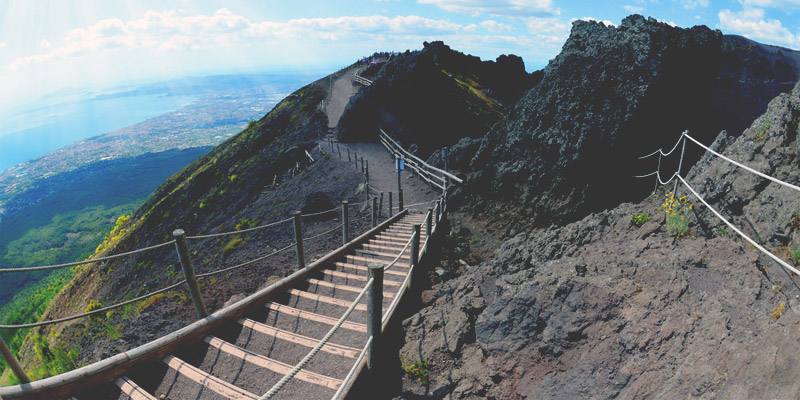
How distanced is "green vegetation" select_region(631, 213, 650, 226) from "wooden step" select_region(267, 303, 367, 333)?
408 cm

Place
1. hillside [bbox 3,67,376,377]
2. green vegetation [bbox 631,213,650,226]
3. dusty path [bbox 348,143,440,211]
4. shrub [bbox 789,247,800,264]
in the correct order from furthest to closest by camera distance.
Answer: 1. dusty path [bbox 348,143,440,211]
2. hillside [bbox 3,67,376,377]
3. green vegetation [bbox 631,213,650,226]
4. shrub [bbox 789,247,800,264]

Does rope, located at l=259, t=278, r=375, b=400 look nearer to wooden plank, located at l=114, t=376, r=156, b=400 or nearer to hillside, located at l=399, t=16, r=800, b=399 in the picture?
hillside, located at l=399, t=16, r=800, b=399

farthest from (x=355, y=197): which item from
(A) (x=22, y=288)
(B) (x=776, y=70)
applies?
(A) (x=22, y=288)

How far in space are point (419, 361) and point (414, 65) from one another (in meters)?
27.3

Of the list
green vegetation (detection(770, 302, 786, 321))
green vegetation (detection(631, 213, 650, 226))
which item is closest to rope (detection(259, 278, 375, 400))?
green vegetation (detection(770, 302, 786, 321))

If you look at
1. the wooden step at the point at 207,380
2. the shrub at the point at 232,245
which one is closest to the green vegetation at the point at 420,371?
the wooden step at the point at 207,380

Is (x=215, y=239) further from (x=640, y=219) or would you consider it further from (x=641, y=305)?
(x=641, y=305)

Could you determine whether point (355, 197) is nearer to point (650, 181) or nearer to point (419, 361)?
point (650, 181)

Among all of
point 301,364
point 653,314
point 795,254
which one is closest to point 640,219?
point 795,254

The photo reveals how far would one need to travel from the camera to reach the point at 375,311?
4.61 meters

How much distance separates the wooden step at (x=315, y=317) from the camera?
5.59 metres

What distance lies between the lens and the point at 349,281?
7.70 meters

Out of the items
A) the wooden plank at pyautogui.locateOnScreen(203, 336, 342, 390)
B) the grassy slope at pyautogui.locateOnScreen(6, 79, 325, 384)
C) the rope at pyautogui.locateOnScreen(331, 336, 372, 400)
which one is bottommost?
the grassy slope at pyautogui.locateOnScreen(6, 79, 325, 384)

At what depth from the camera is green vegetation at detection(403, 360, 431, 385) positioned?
4573 mm
